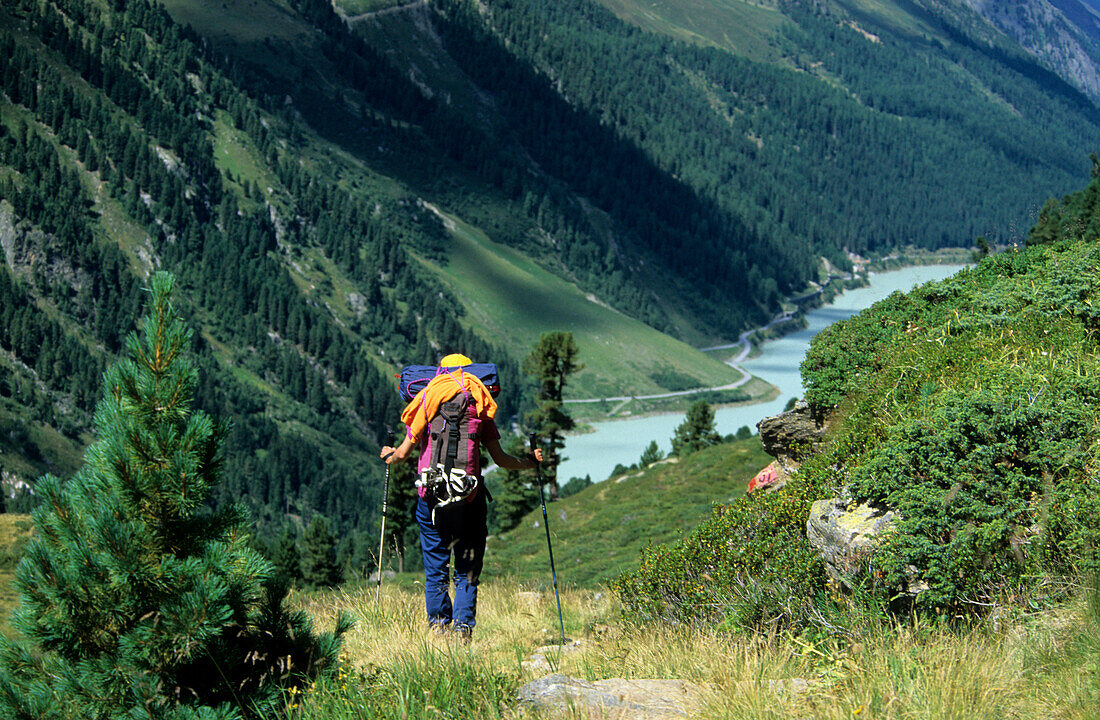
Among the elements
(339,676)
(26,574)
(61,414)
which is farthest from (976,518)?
(61,414)

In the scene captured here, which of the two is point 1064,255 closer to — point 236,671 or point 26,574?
point 236,671

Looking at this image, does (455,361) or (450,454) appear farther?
(455,361)

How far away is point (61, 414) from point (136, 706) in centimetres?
19200

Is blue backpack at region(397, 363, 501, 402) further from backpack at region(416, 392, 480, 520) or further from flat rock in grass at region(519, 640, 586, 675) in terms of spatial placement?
flat rock in grass at region(519, 640, 586, 675)

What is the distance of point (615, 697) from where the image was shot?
562 centimetres

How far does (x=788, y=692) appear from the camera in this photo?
5.48 metres

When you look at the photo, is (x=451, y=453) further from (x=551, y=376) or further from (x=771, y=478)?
(x=551, y=376)

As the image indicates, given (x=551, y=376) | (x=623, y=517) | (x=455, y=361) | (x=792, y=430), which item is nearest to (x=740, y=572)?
(x=455, y=361)

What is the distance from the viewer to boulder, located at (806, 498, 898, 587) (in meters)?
7.50

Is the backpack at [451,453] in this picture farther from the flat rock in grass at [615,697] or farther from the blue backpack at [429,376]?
the flat rock in grass at [615,697]

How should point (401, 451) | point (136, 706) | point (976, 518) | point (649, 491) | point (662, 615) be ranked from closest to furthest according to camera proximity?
point (136, 706) → point (976, 518) → point (401, 451) → point (662, 615) → point (649, 491)

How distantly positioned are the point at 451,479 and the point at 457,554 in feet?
3.03

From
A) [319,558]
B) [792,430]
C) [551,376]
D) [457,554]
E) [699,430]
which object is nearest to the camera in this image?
[457,554]

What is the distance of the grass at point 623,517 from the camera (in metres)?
33.6
